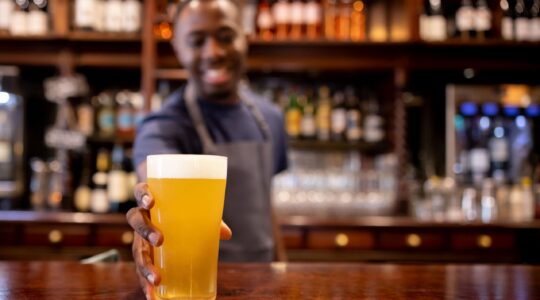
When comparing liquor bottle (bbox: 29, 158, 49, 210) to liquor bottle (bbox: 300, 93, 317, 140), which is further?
liquor bottle (bbox: 300, 93, 317, 140)

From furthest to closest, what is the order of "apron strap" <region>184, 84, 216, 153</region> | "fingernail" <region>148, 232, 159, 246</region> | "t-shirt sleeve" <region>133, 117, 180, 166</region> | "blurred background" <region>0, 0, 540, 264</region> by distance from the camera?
"blurred background" <region>0, 0, 540, 264</region> < "apron strap" <region>184, 84, 216, 153</region> < "t-shirt sleeve" <region>133, 117, 180, 166</region> < "fingernail" <region>148, 232, 159, 246</region>

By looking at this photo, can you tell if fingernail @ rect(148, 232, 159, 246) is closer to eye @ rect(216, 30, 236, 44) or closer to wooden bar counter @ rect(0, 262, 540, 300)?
wooden bar counter @ rect(0, 262, 540, 300)

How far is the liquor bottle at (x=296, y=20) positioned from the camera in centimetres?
335

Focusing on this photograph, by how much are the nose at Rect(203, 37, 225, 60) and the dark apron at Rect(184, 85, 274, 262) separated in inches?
6.3

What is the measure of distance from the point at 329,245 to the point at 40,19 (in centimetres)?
208

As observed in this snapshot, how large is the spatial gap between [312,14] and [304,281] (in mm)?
2674

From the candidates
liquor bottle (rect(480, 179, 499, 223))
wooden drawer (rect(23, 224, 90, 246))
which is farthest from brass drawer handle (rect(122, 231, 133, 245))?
liquor bottle (rect(480, 179, 499, 223))

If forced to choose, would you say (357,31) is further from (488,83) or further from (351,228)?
(351,228)

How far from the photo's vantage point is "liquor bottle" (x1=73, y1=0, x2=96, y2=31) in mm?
3242

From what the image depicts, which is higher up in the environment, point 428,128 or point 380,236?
point 428,128

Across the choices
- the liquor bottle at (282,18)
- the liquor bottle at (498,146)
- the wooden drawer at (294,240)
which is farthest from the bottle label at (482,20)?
the wooden drawer at (294,240)

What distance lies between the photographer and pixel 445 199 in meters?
3.21

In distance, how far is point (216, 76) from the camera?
4.77 ft

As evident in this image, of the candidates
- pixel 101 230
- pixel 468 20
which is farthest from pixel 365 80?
pixel 101 230
